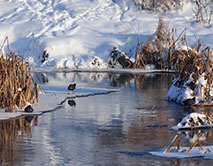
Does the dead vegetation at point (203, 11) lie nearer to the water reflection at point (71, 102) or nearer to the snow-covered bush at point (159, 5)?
the snow-covered bush at point (159, 5)

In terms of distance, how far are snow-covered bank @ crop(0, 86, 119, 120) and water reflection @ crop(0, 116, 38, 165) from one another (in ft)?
1.74

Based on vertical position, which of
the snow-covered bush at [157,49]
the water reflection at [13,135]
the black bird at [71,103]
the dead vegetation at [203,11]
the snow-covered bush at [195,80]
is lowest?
the water reflection at [13,135]

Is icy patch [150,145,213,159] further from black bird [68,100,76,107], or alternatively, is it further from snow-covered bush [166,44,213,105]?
black bird [68,100,76,107]

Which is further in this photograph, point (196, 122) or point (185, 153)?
point (196, 122)

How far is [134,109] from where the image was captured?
1543 centimetres

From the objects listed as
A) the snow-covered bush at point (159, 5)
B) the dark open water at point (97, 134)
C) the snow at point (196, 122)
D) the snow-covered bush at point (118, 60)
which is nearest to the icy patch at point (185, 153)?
the dark open water at point (97, 134)

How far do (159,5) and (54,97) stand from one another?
77.8 ft

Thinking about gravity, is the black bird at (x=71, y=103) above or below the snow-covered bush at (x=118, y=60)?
below

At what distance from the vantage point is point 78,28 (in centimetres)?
3725

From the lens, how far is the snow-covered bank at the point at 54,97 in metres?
14.1

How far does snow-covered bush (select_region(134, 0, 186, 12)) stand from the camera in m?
40.0

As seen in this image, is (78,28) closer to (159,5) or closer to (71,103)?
(159,5)

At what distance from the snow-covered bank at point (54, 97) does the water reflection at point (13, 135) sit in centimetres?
53

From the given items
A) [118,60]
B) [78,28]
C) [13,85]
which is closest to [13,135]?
[13,85]
